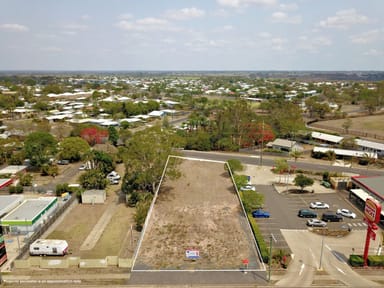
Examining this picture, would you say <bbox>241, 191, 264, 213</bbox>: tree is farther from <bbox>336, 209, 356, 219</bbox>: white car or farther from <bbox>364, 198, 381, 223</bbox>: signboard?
<bbox>364, 198, 381, 223</bbox>: signboard

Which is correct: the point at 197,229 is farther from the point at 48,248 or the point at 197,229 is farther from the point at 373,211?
the point at 373,211

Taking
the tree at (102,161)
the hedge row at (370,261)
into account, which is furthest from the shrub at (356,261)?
the tree at (102,161)

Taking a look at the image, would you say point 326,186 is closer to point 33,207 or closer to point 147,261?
point 147,261

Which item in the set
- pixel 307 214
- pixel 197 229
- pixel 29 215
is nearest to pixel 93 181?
pixel 29 215

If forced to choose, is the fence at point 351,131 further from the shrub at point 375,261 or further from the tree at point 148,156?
the tree at point 148,156

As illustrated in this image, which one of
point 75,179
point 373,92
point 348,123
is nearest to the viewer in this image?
point 75,179

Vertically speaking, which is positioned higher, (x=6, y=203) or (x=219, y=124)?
(x=219, y=124)

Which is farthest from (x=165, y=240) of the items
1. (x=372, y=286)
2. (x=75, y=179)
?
(x=75, y=179)
